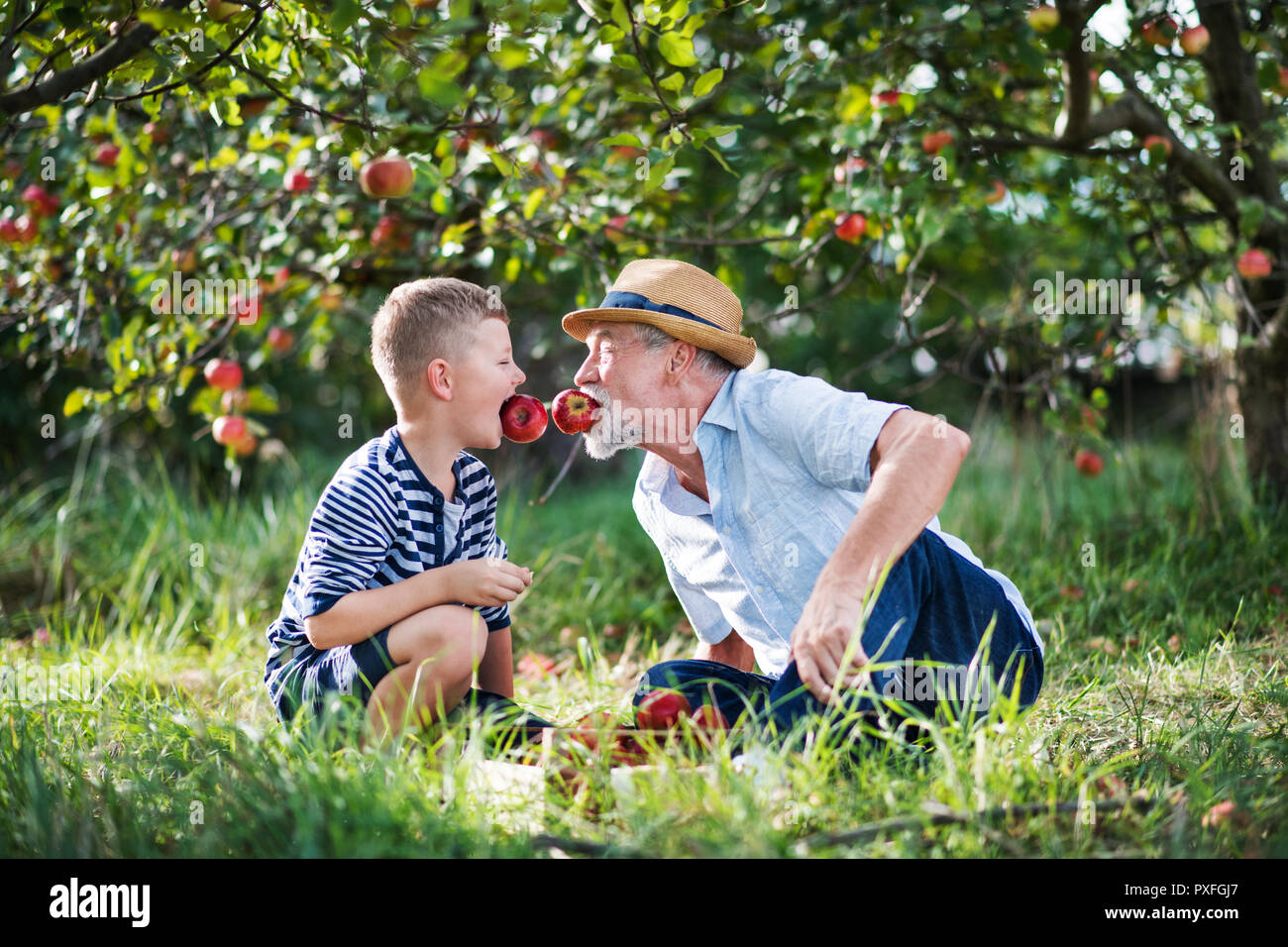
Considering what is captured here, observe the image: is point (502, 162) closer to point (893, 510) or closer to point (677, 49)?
point (677, 49)

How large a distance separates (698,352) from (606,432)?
0.27 meters

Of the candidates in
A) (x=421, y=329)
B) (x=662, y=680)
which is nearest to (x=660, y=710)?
(x=662, y=680)

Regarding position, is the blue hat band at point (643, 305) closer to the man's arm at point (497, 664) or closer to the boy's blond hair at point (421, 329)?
the boy's blond hair at point (421, 329)

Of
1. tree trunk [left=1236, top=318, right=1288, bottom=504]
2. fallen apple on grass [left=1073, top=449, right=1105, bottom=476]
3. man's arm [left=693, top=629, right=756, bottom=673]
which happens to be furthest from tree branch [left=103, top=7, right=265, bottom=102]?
tree trunk [left=1236, top=318, right=1288, bottom=504]

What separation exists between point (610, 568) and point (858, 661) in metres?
2.47

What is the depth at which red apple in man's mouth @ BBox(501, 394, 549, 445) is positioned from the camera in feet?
8.19

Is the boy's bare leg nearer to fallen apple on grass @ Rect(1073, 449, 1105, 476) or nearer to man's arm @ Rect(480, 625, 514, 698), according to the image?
man's arm @ Rect(480, 625, 514, 698)

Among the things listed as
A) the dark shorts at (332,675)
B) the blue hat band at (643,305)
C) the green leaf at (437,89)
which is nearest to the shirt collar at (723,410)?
the blue hat band at (643,305)

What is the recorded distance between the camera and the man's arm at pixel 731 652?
102 inches

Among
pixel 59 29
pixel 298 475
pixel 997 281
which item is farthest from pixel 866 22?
pixel 997 281

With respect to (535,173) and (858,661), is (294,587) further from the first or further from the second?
(535,173)

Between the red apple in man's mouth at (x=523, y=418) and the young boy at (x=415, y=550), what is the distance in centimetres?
14

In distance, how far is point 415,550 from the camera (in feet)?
7.32

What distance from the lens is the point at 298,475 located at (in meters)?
5.20
